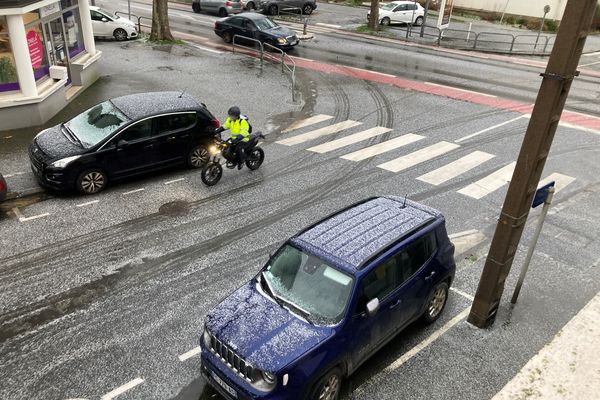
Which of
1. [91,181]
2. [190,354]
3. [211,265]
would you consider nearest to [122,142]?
[91,181]

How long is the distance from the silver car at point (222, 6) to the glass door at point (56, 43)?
19547 millimetres

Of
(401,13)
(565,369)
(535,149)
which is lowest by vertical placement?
(565,369)

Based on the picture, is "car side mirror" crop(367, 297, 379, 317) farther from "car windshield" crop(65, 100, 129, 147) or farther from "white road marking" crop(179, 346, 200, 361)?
"car windshield" crop(65, 100, 129, 147)

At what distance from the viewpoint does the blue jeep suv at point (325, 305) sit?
539 centimetres

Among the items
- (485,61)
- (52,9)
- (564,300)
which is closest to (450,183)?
(564,300)

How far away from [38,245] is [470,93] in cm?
1632

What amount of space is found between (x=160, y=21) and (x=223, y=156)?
1588cm

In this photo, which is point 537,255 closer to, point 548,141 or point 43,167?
point 548,141

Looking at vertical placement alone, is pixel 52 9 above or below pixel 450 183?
above

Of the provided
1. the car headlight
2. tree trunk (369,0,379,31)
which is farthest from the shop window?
tree trunk (369,0,379,31)

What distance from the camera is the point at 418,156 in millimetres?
13438

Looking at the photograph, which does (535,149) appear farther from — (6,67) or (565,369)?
(6,67)

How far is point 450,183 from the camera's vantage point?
12.0 m

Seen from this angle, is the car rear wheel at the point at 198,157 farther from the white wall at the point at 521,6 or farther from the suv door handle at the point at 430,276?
the white wall at the point at 521,6
